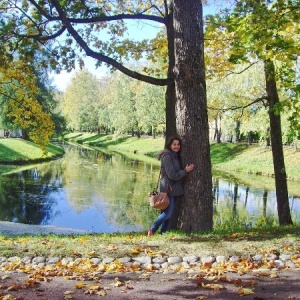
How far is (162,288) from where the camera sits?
16.2ft

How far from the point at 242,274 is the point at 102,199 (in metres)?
16.0

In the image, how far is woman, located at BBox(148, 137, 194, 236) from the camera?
7867mm

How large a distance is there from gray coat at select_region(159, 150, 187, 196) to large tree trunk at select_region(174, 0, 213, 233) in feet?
0.61

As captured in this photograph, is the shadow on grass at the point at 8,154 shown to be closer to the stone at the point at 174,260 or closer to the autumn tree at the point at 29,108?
the autumn tree at the point at 29,108

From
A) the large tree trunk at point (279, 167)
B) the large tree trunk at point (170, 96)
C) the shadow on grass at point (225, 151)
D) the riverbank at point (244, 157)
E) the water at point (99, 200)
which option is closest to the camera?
the large tree trunk at point (170, 96)

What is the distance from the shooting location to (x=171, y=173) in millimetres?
7863

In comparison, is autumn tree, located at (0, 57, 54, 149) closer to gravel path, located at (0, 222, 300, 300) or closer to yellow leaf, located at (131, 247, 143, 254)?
yellow leaf, located at (131, 247, 143, 254)

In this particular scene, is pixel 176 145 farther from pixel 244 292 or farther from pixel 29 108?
pixel 29 108

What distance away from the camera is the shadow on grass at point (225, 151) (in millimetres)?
42594

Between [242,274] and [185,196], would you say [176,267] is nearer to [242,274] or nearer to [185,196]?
[242,274]

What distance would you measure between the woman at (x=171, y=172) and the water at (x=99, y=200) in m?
7.17

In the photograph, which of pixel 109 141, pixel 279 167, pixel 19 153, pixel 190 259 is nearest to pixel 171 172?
pixel 190 259

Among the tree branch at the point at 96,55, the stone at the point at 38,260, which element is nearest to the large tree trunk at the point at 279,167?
the tree branch at the point at 96,55

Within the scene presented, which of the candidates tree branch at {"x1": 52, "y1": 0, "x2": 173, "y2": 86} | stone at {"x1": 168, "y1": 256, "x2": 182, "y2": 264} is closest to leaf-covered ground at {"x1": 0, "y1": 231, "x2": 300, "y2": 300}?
stone at {"x1": 168, "y1": 256, "x2": 182, "y2": 264}
